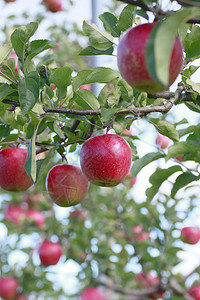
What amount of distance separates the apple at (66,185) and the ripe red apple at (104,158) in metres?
0.14

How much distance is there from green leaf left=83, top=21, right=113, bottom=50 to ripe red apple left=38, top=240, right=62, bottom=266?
2.00 meters

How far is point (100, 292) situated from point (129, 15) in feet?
7.20

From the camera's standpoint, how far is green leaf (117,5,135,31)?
2.79 ft

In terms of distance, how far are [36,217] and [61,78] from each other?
232cm

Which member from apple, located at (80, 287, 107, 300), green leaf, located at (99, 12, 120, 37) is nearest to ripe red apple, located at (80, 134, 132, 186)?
green leaf, located at (99, 12, 120, 37)

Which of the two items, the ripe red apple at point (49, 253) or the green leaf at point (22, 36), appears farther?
the ripe red apple at point (49, 253)

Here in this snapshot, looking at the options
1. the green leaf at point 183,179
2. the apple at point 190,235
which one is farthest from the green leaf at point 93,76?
the apple at point 190,235

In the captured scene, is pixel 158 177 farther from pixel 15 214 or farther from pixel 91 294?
pixel 15 214

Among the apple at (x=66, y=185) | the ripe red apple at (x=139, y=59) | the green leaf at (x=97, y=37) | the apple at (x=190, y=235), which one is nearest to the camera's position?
the ripe red apple at (x=139, y=59)

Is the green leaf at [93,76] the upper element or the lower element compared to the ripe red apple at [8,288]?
upper

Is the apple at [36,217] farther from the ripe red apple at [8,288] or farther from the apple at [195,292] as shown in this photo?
the apple at [195,292]

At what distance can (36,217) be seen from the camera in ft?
10.3

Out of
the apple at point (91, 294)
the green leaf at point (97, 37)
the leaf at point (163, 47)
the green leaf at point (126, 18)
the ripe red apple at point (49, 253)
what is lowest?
the apple at point (91, 294)

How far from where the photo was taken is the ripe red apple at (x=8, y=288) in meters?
2.85
